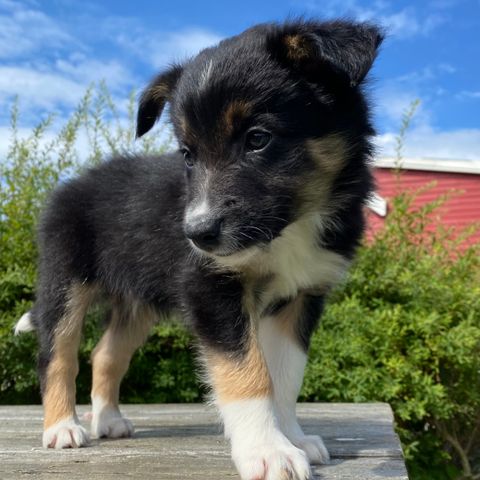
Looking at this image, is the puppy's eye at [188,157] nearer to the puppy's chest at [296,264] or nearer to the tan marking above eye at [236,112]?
the tan marking above eye at [236,112]

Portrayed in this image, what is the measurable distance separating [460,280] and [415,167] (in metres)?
10.8

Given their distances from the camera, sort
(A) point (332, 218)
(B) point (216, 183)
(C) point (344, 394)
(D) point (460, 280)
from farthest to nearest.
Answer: (D) point (460, 280)
(C) point (344, 394)
(A) point (332, 218)
(B) point (216, 183)

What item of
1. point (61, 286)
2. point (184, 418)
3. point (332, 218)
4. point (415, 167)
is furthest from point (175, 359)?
point (415, 167)

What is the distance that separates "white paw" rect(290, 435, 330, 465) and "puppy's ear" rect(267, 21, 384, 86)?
1.69 m

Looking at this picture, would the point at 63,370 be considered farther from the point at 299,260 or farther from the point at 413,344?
the point at 413,344

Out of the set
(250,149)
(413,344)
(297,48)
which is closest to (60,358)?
(250,149)

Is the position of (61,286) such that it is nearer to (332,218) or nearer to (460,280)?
(332,218)

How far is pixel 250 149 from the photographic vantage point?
2805 mm

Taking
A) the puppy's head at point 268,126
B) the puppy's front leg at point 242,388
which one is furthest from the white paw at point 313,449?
the puppy's head at point 268,126

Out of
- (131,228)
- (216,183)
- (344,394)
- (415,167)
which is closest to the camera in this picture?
(216,183)

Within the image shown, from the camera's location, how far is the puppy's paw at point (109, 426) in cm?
398

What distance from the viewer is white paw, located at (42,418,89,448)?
3.66 m

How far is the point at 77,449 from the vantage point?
3.62 metres

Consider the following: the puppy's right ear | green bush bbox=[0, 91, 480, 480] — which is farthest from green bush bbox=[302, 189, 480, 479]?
the puppy's right ear
